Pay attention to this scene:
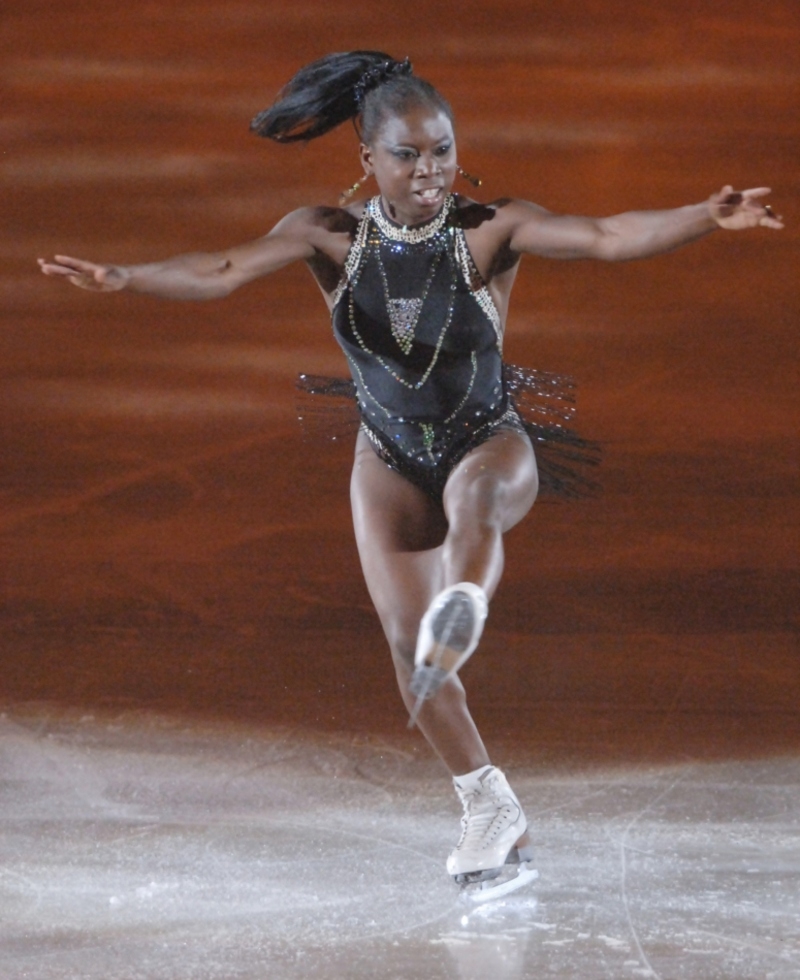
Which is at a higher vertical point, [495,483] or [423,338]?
[423,338]

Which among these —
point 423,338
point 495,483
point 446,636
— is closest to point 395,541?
point 495,483

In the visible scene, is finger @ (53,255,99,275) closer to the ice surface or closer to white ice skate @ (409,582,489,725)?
white ice skate @ (409,582,489,725)

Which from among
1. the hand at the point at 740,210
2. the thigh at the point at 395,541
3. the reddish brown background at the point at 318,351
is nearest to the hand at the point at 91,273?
the thigh at the point at 395,541

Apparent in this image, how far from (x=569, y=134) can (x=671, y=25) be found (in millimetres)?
440

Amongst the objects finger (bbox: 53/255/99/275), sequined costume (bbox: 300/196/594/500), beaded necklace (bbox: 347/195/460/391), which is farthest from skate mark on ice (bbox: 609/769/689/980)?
finger (bbox: 53/255/99/275)

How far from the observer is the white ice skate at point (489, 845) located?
9.07 ft

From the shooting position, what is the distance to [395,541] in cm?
295

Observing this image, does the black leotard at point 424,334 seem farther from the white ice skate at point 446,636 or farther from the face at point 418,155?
the white ice skate at point 446,636

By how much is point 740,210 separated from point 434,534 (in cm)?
89

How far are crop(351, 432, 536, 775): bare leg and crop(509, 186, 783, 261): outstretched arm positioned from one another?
390 mm

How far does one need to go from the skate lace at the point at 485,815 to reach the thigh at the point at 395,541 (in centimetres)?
32

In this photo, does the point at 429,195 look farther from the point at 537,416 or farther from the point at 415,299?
the point at 537,416

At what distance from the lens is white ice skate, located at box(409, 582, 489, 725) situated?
243 cm

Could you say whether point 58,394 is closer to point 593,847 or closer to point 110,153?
point 110,153
